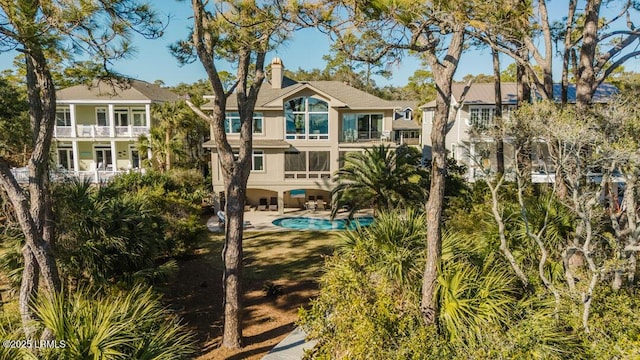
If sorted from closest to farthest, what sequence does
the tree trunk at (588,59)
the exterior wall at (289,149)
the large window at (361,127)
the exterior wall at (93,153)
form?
1. the tree trunk at (588,59)
2. the exterior wall at (289,149)
3. the large window at (361,127)
4. the exterior wall at (93,153)

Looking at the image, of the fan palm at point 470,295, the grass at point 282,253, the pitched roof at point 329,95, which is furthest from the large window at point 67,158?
the fan palm at point 470,295

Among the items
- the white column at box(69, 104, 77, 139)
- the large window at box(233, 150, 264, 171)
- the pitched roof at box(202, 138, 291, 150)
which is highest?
the white column at box(69, 104, 77, 139)

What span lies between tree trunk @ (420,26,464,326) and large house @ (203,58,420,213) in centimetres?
1796

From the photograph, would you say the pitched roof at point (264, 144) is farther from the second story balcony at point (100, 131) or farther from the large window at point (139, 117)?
the large window at point (139, 117)

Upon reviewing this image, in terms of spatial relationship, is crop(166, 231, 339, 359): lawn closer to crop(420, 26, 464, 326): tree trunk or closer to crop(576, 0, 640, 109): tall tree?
crop(420, 26, 464, 326): tree trunk

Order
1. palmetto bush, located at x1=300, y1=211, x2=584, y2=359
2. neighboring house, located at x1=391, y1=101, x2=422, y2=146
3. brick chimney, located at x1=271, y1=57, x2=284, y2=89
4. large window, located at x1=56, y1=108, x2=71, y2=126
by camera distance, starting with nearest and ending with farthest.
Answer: palmetto bush, located at x1=300, y1=211, x2=584, y2=359, brick chimney, located at x1=271, y1=57, x2=284, y2=89, large window, located at x1=56, y1=108, x2=71, y2=126, neighboring house, located at x1=391, y1=101, x2=422, y2=146

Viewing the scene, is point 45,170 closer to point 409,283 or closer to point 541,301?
point 409,283

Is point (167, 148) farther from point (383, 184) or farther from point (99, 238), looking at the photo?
point (99, 238)

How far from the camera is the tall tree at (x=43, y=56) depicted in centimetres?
655

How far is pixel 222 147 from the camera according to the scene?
29.3 ft

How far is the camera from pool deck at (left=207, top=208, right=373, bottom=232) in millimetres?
22322

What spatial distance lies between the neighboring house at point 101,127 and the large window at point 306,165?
12.4m

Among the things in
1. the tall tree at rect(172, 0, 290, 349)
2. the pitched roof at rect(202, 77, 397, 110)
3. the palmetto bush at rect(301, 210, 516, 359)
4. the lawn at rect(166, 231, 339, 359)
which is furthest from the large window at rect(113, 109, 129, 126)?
the palmetto bush at rect(301, 210, 516, 359)

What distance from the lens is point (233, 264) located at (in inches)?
367
